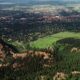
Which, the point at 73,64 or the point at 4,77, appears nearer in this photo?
the point at 4,77

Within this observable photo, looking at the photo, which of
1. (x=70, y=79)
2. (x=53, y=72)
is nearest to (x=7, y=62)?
(x=53, y=72)

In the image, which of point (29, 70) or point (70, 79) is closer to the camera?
point (70, 79)

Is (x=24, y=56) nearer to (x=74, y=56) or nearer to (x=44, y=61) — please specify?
(x=44, y=61)

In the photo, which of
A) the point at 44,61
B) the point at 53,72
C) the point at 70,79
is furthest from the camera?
the point at 44,61

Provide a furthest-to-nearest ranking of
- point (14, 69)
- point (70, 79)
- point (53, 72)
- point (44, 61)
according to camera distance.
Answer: point (44, 61), point (14, 69), point (53, 72), point (70, 79)

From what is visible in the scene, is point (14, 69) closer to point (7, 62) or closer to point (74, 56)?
point (7, 62)

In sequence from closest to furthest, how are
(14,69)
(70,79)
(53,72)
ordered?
(70,79) → (53,72) → (14,69)

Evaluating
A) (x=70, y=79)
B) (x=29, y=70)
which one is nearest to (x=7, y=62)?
(x=29, y=70)

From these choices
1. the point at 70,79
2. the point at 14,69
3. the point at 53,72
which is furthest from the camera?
the point at 14,69
